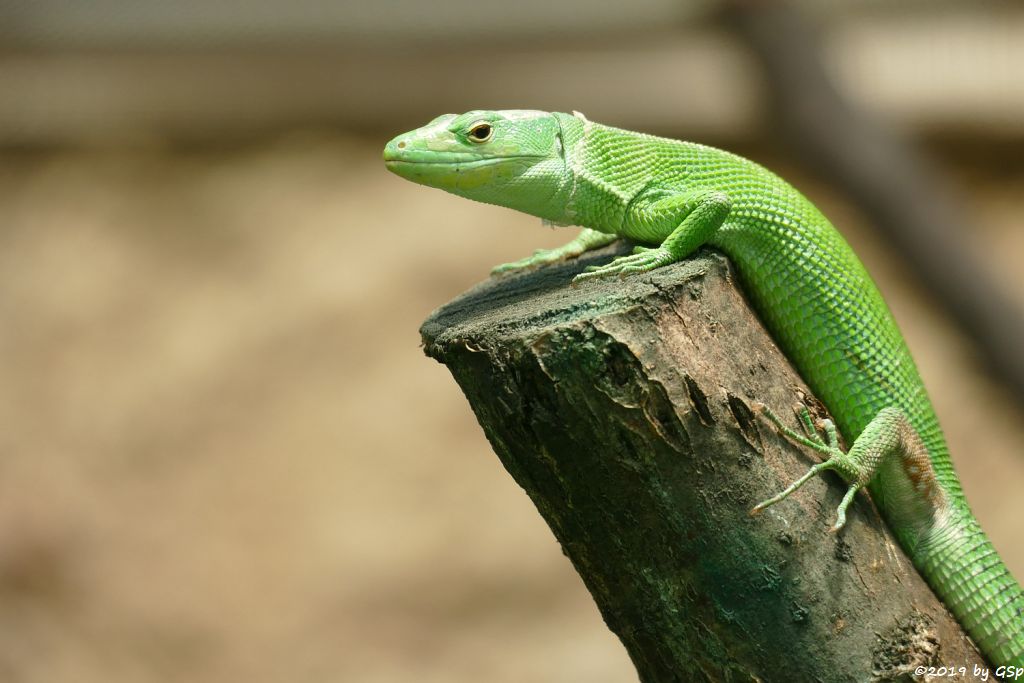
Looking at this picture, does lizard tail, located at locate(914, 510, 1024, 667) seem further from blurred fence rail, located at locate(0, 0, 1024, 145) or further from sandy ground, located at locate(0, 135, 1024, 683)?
blurred fence rail, located at locate(0, 0, 1024, 145)

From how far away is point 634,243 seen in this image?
161 inches

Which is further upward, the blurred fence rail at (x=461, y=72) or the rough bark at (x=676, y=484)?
the blurred fence rail at (x=461, y=72)

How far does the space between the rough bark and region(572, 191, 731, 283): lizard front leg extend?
0.14m

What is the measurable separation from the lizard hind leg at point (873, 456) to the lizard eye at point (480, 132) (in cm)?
141

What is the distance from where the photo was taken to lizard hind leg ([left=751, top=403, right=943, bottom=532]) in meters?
3.19

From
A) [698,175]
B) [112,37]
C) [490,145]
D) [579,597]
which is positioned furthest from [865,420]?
[112,37]

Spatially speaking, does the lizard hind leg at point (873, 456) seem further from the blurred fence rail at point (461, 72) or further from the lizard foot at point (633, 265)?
the blurred fence rail at point (461, 72)

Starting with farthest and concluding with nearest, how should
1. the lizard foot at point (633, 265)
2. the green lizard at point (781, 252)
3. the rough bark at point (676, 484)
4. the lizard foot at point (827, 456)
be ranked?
1. the green lizard at point (781, 252)
2. the lizard foot at point (633, 265)
3. the lizard foot at point (827, 456)
4. the rough bark at point (676, 484)

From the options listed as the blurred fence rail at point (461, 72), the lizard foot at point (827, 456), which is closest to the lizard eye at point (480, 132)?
the lizard foot at point (827, 456)

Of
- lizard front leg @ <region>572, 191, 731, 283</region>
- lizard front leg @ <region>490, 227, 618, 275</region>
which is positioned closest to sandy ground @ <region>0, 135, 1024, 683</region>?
lizard front leg @ <region>490, 227, 618, 275</region>

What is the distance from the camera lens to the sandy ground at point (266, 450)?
8.65 meters

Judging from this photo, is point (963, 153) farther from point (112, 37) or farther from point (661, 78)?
point (112, 37)

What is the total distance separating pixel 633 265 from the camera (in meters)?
3.32

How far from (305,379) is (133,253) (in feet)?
6.40
